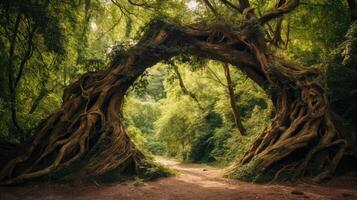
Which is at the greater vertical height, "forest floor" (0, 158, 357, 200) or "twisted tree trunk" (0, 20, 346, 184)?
"twisted tree trunk" (0, 20, 346, 184)

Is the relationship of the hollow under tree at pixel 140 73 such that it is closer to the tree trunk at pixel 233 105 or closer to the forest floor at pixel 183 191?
the forest floor at pixel 183 191

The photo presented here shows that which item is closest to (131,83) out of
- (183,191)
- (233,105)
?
(183,191)

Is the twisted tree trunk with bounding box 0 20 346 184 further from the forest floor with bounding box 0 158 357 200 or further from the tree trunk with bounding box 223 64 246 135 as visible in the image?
the tree trunk with bounding box 223 64 246 135

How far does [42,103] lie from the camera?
13289mm

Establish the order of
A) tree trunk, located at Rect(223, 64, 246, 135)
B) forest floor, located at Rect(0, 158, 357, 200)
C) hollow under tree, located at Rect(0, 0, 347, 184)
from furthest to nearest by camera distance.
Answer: tree trunk, located at Rect(223, 64, 246, 135) < hollow under tree, located at Rect(0, 0, 347, 184) < forest floor, located at Rect(0, 158, 357, 200)

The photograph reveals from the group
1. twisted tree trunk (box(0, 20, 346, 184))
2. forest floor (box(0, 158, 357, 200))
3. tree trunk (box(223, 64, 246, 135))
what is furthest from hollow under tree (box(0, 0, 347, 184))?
tree trunk (box(223, 64, 246, 135))

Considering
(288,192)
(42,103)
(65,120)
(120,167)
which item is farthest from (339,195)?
(42,103)

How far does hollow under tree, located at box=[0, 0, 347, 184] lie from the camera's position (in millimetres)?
8406

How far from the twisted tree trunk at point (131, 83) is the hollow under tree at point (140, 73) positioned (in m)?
0.02

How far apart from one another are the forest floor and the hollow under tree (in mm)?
569

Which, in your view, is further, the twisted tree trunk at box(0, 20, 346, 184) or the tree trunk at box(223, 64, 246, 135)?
the tree trunk at box(223, 64, 246, 135)

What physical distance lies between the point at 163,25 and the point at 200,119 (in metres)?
11.1

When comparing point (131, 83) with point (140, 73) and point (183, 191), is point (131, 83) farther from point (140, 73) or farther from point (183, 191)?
point (183, 191)

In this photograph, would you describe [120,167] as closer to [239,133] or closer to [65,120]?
[65,120]
